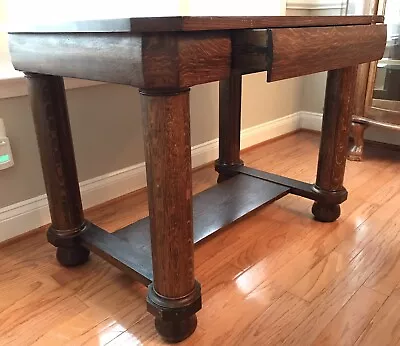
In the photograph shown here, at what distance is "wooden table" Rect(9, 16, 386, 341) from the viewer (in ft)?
2.04

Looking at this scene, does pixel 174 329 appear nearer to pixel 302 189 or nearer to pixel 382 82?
pixel 302 189

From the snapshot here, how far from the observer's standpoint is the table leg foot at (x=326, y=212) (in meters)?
1.26

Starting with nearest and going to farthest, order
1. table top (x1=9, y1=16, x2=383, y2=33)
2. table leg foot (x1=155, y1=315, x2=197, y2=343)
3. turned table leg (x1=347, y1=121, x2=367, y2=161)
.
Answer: table top (x1=9, y1=16, x2=383, y2=33) < table leg foot (x1=155, y1=315, x2=197, y2=343) < turned table leg (x1=347, y1=121, x2=367, y2=161)

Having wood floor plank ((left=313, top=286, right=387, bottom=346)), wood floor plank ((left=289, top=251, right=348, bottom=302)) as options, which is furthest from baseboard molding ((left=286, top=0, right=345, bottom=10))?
wood floor plank ((left=313, top=286, right=387, bottom=346))

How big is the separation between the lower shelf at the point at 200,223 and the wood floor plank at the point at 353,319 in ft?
1.20

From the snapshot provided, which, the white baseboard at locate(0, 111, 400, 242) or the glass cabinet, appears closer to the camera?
the white baseboard at locate(0, 111, 400, 242)

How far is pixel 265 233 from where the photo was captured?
122cm

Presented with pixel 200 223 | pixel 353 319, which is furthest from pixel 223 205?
pixel 353 319

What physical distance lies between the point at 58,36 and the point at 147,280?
0.50m

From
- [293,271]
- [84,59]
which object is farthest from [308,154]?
[84,59]

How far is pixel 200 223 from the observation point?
44.8 inches

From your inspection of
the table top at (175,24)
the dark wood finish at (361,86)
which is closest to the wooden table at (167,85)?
the table top at (175,24)

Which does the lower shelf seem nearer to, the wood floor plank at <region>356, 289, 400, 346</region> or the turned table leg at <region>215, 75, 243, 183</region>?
the turned table leg at <region>215, 75, 243, 183</region>

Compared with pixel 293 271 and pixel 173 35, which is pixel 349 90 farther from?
pixel 173 35
